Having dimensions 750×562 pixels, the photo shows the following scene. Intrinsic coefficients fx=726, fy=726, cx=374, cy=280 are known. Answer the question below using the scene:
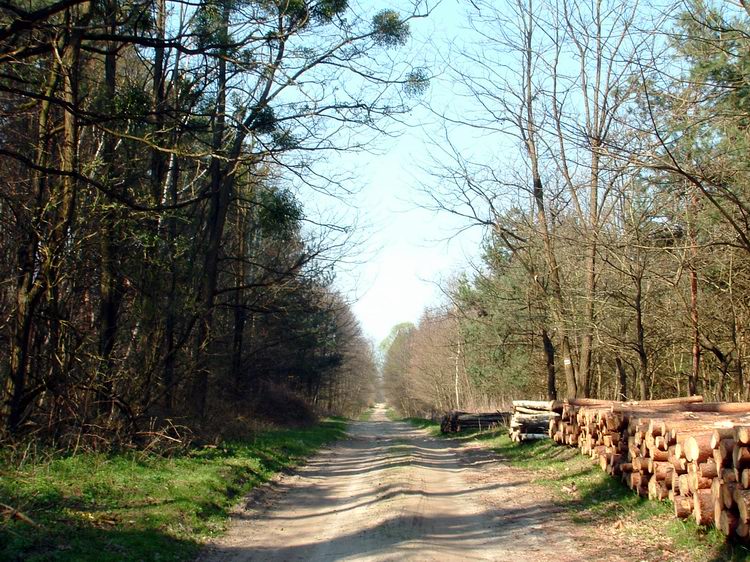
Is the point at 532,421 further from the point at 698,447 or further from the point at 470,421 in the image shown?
the point at 698,447

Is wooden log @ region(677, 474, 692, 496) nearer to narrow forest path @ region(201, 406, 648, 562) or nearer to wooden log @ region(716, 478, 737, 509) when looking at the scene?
wooden log @ region(716, 478, 737, 509)

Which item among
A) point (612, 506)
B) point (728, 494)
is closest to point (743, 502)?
point (728, 494)

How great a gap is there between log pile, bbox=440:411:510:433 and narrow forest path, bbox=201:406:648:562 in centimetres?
1228

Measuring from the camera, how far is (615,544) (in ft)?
27.5

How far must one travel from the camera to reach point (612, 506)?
10297 millimetres

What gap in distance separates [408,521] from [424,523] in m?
0.22

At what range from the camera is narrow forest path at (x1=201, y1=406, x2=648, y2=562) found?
8234 millimetres

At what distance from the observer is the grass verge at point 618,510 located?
746cm

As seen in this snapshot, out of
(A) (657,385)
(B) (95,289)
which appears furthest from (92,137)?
(A) (657,385)

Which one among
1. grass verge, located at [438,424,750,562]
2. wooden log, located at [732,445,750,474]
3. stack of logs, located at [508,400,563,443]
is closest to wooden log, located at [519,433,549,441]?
stack of logs, located at [508,400,563,443]

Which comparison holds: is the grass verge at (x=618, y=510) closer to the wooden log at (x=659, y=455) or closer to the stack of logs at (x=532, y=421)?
the wooden log at (x=659, y=455)

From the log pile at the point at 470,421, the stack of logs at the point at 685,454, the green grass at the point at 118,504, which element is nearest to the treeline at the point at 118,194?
the green grass at the point at 118,504

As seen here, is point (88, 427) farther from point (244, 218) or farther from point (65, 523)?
point (244, 218)

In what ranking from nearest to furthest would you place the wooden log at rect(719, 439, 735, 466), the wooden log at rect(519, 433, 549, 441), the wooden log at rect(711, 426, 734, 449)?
the wooden log at rect(719, 439, 735, 466) → the wooden log at rect(711, 426, 734, 449) → the wooden log at rect(519, 433, 549, 441)
